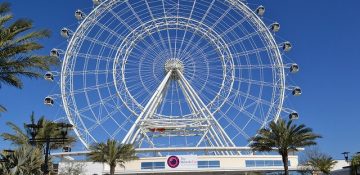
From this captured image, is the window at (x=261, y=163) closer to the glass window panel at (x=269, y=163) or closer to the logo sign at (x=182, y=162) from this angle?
the glass window panel at (x=269, y=163)

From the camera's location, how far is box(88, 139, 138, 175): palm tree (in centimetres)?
4331

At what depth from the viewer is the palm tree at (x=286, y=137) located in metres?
37.4

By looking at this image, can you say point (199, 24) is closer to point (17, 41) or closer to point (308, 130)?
point (308, 130)

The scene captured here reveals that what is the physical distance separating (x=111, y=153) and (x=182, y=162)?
58.5ft

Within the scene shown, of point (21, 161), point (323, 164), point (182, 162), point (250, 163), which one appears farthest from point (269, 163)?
point (21, 161)

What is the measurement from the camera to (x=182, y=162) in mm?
59250

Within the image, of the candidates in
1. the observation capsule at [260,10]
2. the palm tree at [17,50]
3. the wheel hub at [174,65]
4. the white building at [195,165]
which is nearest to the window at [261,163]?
the white building at [195,165]

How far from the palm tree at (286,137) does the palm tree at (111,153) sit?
1345 cm

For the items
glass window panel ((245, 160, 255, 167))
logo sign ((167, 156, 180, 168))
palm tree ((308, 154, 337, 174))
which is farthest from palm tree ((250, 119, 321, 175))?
logo sign ((167, 156, 180, 168))

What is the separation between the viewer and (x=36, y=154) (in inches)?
1296

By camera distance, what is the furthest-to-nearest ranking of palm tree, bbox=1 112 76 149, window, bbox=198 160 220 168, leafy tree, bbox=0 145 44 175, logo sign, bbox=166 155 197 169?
1. logo sign, bbox=166 155 197 169
2. window, bbox=198 160 220 168
3. palm tree, bbox=1 112 76 149
4. leafy tree, bbox=0 145 44 175

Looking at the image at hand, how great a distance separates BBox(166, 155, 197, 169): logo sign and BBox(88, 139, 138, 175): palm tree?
14.4m

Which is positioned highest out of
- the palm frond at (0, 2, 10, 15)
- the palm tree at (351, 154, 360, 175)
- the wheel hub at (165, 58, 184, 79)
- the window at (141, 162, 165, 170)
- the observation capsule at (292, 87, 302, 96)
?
the wheel hub at (165, 58, 184, 79)

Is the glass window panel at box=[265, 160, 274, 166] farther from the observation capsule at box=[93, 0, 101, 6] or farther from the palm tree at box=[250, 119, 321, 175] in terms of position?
the observation capsule at box=[93, 0, 101, 6]
